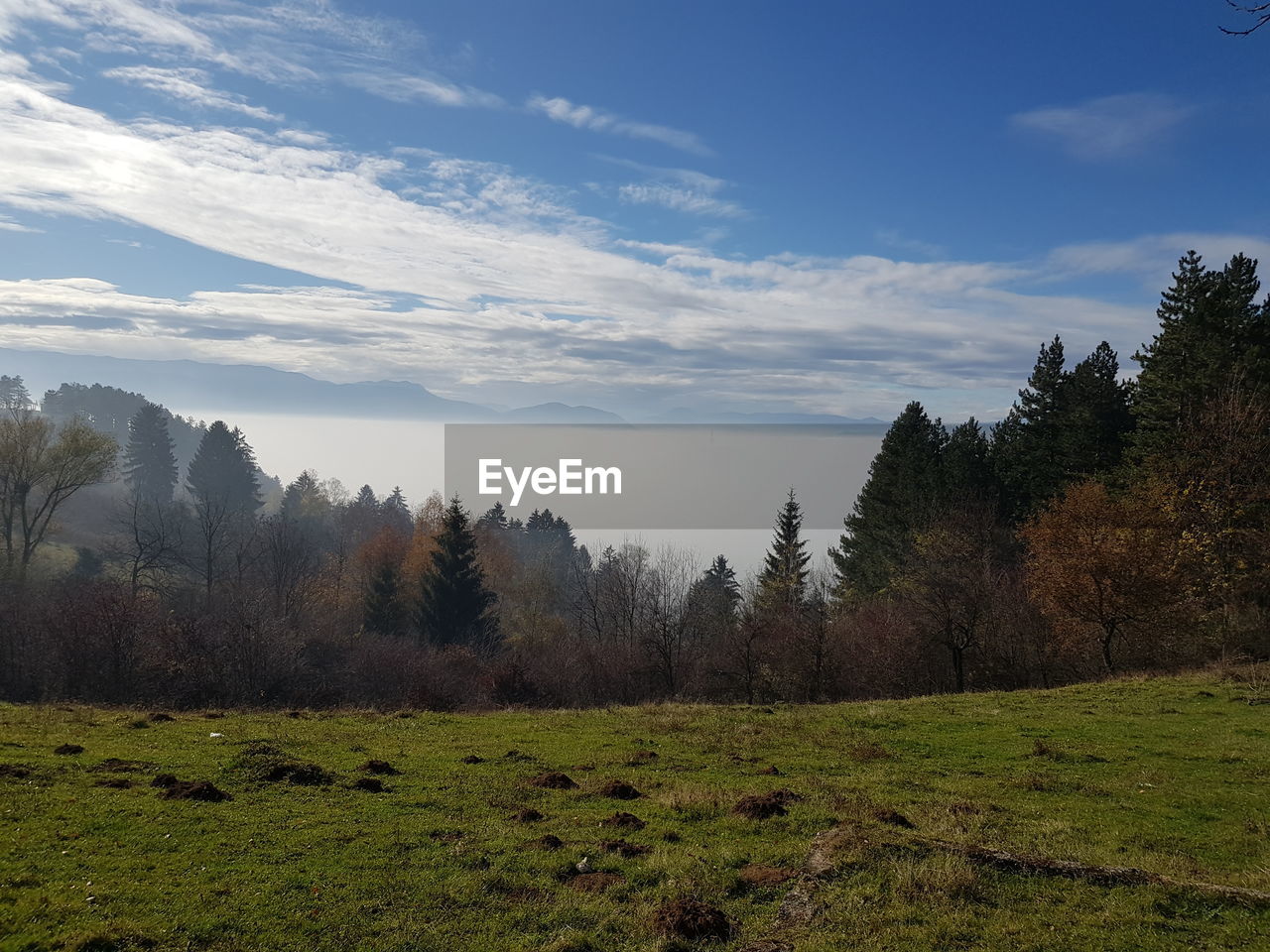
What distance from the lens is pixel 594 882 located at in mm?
9695

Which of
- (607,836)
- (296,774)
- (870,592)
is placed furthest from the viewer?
(870,592)

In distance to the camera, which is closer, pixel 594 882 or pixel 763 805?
pixel 594 882

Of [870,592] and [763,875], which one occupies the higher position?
[763,875]

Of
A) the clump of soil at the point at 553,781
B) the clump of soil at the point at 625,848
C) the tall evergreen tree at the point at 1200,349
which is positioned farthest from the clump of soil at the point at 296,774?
the tall evergreen tree at the point at 1200,349

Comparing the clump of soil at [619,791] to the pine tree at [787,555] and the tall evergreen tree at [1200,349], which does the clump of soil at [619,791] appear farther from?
the pine tree at [787,555]

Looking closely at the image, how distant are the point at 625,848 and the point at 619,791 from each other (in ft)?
11.7

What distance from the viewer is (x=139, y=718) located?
65.8 ft

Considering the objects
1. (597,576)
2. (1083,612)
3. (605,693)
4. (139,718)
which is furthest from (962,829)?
(597,576)

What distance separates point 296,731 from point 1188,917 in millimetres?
18693

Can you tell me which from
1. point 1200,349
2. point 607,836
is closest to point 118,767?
point 607,836

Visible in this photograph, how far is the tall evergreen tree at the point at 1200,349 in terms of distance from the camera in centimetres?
4122

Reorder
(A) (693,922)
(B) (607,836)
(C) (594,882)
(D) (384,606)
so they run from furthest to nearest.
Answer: (D) (384,606) → (B) (607,836) → (C) (594,882) → (A) (693,922)

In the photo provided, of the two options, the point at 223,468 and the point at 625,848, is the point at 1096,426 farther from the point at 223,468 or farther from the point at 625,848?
the point at 223,468

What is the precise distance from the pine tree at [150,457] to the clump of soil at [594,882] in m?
158
